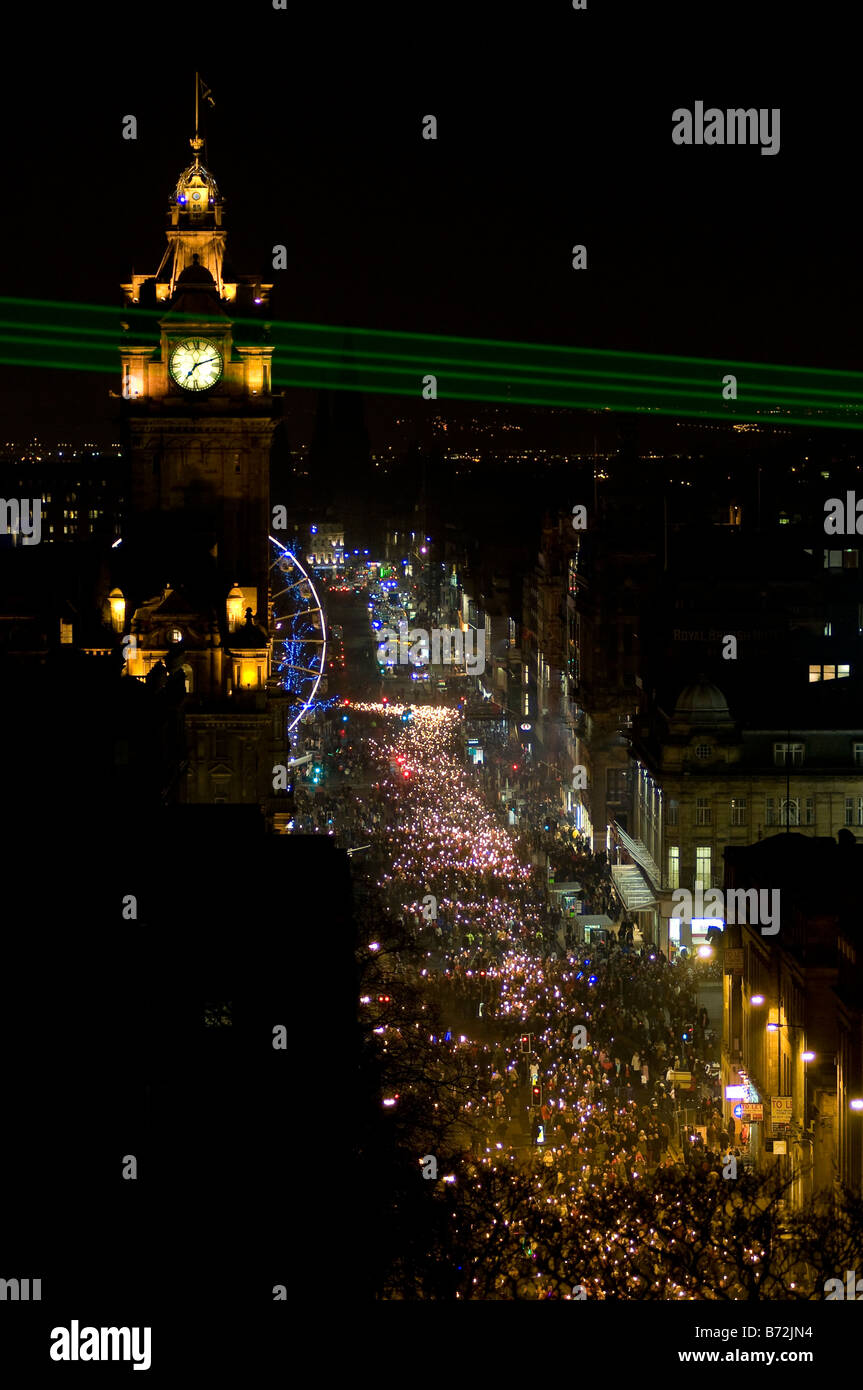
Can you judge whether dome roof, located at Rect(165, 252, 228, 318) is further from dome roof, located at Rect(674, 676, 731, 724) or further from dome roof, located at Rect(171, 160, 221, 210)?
dome roof, located at Rect(674, 676, 731, 724)

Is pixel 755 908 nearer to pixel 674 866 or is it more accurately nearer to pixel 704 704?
pixel 674 866

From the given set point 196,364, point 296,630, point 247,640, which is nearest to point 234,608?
point 247,640

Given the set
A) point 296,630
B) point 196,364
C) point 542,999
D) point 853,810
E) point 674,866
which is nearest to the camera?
point 542,999

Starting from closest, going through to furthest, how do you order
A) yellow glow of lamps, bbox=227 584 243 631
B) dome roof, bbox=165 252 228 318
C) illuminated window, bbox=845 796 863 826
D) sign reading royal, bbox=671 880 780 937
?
sign reading royal, bbox=671 880 780 937, yellow glow of lamps, bbox=227 584 243 631, illuminated window, bbox=845 796 863 826, dome roof, bbox=165 252 228 318

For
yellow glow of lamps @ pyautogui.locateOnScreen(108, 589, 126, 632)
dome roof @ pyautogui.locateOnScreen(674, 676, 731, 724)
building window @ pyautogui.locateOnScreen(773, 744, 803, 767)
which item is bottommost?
building window @ pyautogui.locateOnScreen(773, 744, 803, 767)

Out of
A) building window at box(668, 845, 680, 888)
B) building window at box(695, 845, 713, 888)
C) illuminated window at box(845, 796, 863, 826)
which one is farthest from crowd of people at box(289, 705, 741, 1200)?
illuminated window at box(845, 796, 863, 826)

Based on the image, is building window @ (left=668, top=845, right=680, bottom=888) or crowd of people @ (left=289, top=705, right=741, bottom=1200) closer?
crowd of people @ (left=289, top=705, right=741, bottom=1200)
